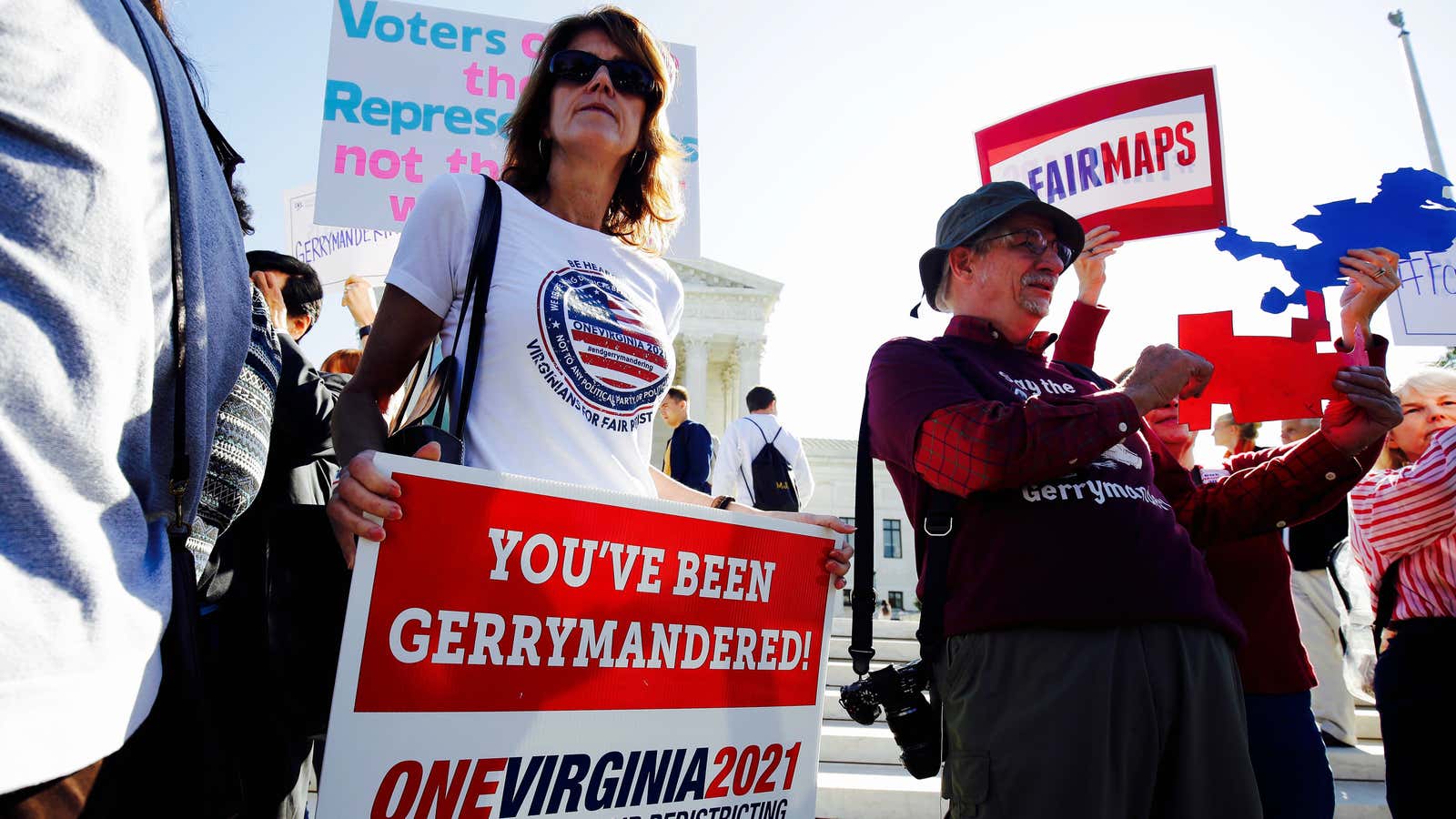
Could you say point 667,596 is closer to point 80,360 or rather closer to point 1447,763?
point 80,360

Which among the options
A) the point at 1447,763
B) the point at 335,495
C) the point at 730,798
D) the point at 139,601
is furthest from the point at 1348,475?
the point at 139,601

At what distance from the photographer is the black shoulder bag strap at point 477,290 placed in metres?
1.33

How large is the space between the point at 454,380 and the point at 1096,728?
128cm

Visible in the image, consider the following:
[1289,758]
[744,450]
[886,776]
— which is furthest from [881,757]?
[744,450]

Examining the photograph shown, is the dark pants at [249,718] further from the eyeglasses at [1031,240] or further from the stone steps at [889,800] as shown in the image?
the stone steps at [889,800]

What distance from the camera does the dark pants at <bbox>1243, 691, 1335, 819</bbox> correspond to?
2359 millimetres

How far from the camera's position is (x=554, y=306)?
1429 millimetres

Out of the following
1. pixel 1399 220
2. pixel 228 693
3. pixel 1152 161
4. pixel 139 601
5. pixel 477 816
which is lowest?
pixel 477 816

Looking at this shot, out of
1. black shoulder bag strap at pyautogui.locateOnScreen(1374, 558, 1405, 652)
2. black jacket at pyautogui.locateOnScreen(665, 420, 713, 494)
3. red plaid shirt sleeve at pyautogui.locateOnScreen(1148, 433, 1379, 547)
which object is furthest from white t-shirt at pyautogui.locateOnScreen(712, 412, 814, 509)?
red plaid shirt sleeve at pyautogui.locateOnScreen(1148, 433, 1379, 547)

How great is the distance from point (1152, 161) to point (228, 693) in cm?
309

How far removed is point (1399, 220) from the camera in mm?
2221

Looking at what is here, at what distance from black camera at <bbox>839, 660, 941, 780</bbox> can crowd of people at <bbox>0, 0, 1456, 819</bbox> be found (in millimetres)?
66

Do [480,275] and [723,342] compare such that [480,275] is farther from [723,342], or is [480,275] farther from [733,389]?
[733,389]

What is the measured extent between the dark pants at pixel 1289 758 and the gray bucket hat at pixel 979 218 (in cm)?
142
